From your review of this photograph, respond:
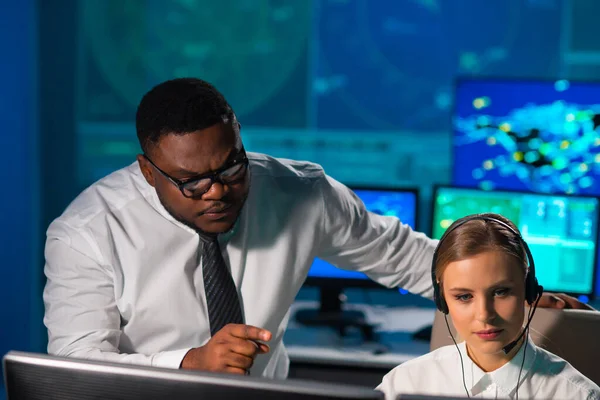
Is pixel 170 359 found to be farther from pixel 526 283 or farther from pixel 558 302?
pixel 558 302

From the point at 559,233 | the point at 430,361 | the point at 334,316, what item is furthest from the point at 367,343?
the point at 430,361

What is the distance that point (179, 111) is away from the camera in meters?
1.53

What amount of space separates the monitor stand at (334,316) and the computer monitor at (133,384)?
73.0 inches

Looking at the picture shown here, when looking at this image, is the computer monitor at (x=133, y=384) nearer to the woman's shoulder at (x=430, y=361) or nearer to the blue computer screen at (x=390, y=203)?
the woman's shoulder at (x=430, y=361)

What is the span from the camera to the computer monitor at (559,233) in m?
2.64

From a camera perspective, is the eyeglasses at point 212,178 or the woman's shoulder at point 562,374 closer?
the woman's shoulder at point 562,374

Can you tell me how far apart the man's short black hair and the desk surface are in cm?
121

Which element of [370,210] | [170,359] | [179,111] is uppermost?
[179,111]

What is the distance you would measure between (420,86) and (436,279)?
213 centimetres

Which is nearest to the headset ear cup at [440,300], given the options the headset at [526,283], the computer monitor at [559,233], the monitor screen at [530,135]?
the headset at [526,283]

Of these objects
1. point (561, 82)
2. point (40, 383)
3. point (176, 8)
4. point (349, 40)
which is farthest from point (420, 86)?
point (40, 383)

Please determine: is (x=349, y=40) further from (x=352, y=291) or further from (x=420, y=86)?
(x=352, y=291)

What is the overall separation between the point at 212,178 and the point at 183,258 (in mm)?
324

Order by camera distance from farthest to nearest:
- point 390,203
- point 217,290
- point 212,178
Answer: point 390,203
point 217,290
point 212,178
